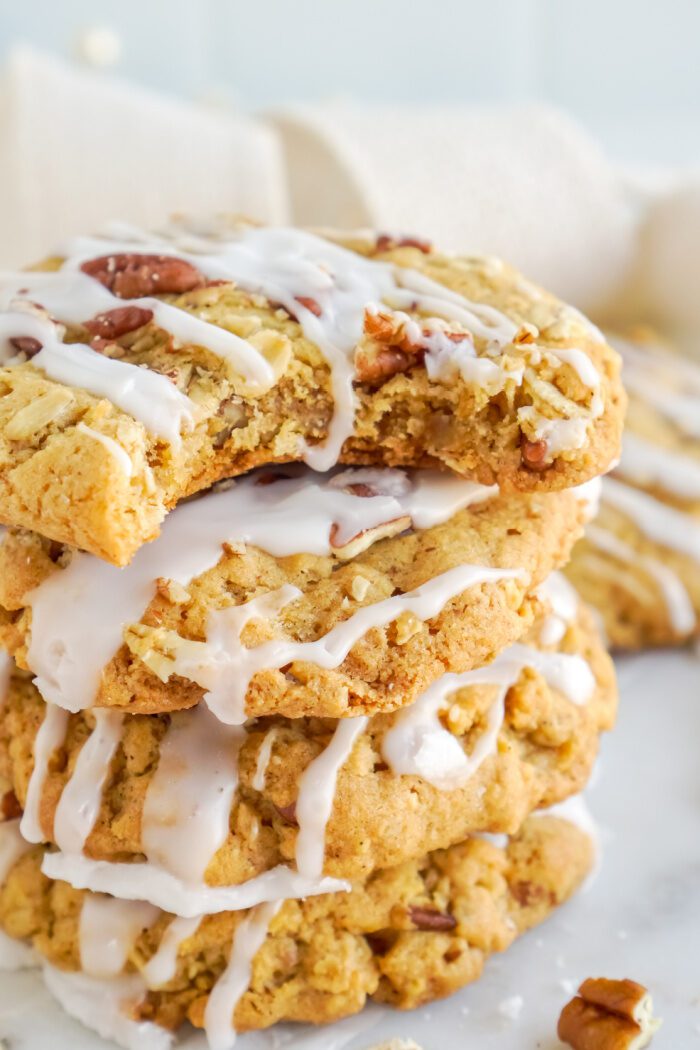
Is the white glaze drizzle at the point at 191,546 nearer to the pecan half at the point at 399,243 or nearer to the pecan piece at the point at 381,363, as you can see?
the pecan piece at the point at 381,363

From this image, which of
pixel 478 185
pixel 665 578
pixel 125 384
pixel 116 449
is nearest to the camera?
pixel 116 449

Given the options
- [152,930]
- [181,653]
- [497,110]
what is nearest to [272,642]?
[181,653]

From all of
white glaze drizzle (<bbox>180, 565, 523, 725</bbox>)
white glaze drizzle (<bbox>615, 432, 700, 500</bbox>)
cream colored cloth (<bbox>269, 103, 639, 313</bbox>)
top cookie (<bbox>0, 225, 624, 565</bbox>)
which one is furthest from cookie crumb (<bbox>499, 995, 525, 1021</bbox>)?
cream colored cloth (<bbox>269, 103, 639, 313</bbox>)

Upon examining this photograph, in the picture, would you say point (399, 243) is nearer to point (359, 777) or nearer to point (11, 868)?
point (359, 777)

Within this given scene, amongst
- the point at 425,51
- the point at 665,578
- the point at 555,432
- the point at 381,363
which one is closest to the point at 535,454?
the point at 555,432

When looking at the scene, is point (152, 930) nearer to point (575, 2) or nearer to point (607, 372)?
point (607, 372)

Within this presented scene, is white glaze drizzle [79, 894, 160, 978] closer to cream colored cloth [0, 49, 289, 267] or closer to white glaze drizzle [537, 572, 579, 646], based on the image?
white glaze drizzle [537, 572, 579, 646]
